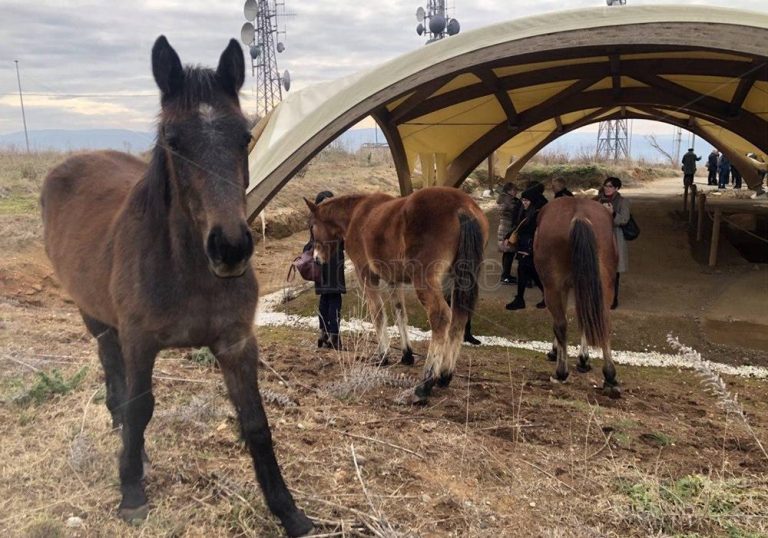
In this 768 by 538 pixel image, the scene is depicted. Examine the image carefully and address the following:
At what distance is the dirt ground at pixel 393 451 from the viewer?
2447 mm

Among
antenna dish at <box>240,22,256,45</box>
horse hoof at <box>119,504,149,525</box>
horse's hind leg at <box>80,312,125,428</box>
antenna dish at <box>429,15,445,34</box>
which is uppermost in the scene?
antenna dish at <box>429,15,445,34</box>

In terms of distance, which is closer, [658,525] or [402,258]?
[658,525]

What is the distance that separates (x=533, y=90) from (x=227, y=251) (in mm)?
9921

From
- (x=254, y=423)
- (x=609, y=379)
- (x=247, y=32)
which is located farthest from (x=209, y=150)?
(x=247, y=32)

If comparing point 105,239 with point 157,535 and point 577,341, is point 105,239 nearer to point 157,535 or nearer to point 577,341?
point 157,535

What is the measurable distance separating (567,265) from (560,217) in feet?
1.57

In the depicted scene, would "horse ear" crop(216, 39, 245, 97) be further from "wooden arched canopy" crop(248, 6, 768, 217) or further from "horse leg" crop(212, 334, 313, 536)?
"wooden arched canopy" crop(248, 6, 768, 217)

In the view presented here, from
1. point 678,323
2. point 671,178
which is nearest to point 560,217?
point 678,323

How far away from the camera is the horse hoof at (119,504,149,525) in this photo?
2.35 m

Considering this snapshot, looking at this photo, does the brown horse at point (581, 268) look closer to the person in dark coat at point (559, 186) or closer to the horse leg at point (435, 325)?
the horse leg at point (435, 325)

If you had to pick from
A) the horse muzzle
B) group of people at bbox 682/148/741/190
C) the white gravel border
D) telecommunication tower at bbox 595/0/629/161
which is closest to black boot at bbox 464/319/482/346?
the white gravel border

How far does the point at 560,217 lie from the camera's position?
5.18 meters

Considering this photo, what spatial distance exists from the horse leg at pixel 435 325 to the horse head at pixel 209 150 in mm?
2760

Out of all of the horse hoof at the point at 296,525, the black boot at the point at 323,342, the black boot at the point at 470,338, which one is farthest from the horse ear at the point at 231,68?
the black boot at the point at 470,338
